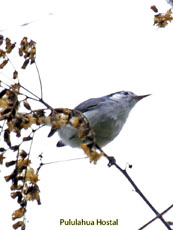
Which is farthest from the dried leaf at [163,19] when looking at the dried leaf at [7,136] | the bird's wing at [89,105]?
the bird's wing at [89,105]

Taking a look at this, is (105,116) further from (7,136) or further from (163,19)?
(7,136)

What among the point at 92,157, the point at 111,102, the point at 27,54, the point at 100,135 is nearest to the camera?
the point at 92,157

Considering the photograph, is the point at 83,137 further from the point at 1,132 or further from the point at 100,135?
the point at 100,135

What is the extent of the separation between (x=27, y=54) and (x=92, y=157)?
107cm

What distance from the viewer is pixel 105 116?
17.4 ft

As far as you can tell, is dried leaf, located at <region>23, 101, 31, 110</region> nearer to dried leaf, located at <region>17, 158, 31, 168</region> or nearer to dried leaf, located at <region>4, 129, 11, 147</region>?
dried leaf, located at <region>4, 129, 11, 147</region>

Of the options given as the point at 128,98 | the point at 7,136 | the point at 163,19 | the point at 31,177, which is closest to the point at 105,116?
the point at 128,98

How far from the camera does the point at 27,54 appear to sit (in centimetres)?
316

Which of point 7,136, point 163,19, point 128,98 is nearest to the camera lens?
point 7,136

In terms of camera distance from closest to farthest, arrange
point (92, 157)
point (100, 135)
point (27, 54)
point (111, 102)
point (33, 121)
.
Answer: point (92, 157), point (33, 121), point (27, 54), point (100, 135), point (111, 102)

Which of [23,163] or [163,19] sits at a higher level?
[163,19]

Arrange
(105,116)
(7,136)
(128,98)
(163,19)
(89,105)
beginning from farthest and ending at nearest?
(128,98), (89,105), (105,116), (163,19), (7,136)

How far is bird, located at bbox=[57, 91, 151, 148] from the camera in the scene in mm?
5188

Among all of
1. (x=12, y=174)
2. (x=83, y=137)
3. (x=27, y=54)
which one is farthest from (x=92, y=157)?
(x=27, y=54)
